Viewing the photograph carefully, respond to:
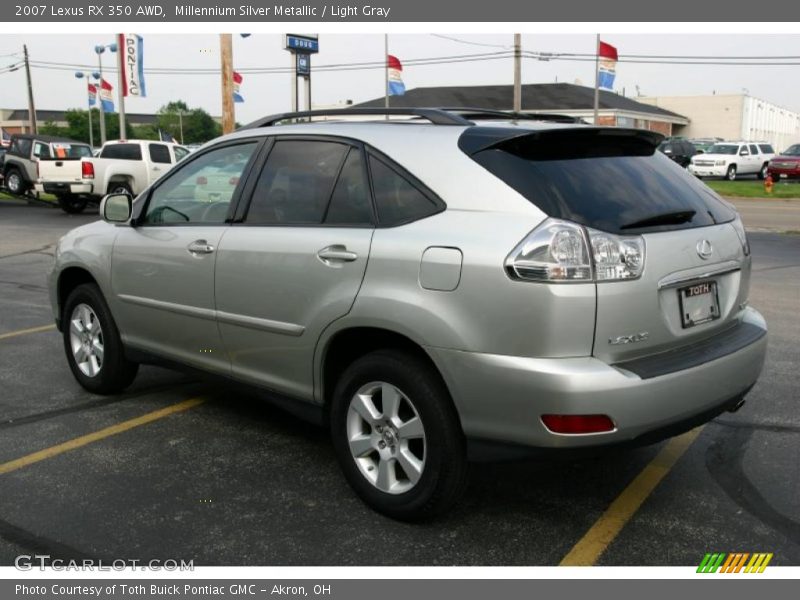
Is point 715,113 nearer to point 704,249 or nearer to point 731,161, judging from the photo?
point 731,161

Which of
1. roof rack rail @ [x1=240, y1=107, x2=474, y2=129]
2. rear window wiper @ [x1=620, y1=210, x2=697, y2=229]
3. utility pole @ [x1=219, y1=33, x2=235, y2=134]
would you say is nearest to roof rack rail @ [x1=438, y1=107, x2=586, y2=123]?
roof rack rail @ [x1=240, y1=107, x2=474, y2=129]

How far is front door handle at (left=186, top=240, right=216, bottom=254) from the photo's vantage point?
4262mm

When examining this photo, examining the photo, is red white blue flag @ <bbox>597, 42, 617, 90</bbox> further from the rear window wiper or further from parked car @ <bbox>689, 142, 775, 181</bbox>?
the rear window wiper

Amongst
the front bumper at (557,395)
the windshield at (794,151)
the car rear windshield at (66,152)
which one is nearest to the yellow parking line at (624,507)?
the front bumper at (557,395)

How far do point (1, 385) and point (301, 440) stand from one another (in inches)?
98.0

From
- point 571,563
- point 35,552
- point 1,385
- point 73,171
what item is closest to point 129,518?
point 35,552

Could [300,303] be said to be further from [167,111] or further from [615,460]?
[167,111]

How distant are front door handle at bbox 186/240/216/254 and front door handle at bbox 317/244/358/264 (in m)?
0.87

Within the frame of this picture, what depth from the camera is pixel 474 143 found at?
3.38 m

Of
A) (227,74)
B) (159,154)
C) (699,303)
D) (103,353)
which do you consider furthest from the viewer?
(159,154)

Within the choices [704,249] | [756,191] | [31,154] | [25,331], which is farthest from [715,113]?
[704,249]

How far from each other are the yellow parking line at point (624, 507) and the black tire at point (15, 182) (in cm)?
2439

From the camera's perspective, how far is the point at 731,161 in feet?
123

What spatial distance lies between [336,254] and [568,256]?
1094 millimetres
